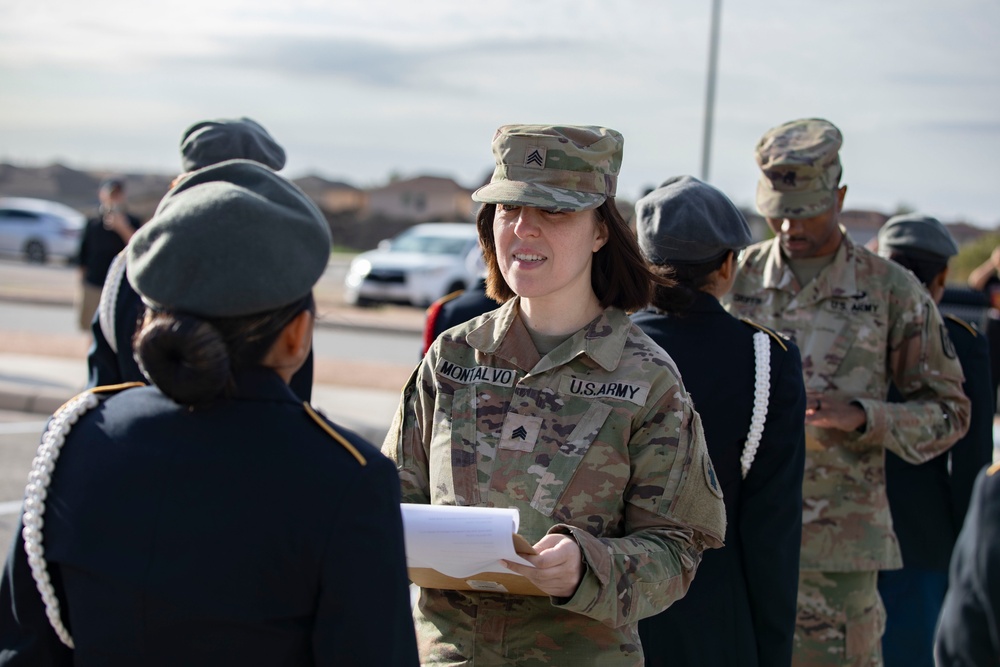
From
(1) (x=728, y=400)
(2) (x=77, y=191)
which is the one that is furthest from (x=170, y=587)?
(2) (x=77, y=191)

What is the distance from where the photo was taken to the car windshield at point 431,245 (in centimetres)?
2100

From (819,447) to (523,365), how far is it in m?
1.79

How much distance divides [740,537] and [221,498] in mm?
1689

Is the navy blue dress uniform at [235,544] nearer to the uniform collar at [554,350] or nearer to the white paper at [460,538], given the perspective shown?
the white paper at [460,538]

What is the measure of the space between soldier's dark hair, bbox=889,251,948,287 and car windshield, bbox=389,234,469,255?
16108mm

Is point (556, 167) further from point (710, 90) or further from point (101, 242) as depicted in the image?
point (710, 90)

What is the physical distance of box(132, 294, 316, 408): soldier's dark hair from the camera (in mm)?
1726

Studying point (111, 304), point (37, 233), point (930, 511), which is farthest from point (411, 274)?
point (111, 304)

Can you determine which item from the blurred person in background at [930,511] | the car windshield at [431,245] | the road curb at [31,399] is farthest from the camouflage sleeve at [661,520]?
the car windshield at [431,245]

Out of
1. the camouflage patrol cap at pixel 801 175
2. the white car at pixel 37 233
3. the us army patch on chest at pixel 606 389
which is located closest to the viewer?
the us army patch on chest at pixel 606 389

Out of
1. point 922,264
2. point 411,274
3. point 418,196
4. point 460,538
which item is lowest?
point 411,274

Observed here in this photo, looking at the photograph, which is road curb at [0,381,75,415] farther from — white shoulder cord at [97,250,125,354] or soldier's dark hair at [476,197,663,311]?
soldier's dark hair at [476,197,663,311]

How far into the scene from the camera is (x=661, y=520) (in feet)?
7.91

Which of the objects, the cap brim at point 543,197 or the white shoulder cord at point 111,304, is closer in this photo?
the cap brim at point 543,197
